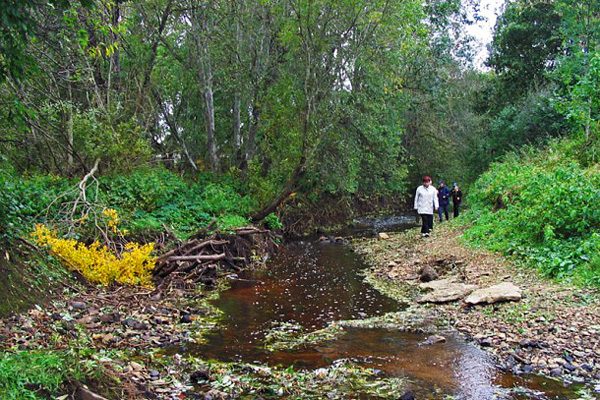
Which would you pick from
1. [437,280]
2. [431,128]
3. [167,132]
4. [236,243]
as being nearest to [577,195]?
[437,280]

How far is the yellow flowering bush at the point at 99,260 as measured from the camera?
10.3 m

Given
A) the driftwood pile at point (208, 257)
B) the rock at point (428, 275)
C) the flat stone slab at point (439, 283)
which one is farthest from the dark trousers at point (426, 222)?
the flat stone slab at point (439, 283)

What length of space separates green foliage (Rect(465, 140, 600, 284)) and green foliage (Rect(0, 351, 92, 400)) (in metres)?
8.59

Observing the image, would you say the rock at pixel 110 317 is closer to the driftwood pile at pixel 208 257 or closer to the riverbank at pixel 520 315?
the driftwood pile at pixel 208 257

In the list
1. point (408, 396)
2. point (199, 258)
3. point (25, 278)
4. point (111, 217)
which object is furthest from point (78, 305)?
point (408, 396)

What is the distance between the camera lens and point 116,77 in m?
19.7

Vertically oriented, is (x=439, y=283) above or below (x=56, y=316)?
below

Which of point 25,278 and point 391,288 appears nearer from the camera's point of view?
point 25,278

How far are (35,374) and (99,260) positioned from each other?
6.39 metres

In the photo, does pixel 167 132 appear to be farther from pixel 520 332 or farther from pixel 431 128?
pixel 520 332

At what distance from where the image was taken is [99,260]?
1056 cm

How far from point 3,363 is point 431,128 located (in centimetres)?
3553

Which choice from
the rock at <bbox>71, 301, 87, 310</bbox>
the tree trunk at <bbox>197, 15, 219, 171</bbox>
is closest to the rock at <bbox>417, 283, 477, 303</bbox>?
the rock at <bbox>71, 301, 87, 310</bbox>

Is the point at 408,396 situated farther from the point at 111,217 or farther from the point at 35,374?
the point at 111,217
